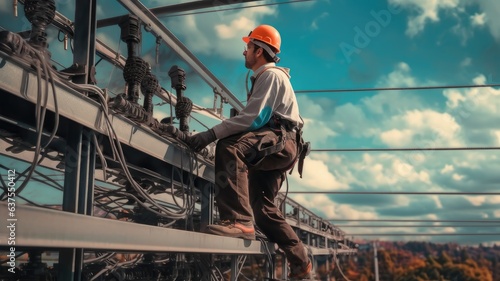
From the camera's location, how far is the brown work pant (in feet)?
6.30

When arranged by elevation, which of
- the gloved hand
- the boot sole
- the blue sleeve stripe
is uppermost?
the blue sleeve stripe

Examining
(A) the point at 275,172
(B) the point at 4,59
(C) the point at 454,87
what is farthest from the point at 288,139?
(C) the point at 454,87

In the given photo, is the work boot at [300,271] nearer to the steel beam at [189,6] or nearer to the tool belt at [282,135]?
the tool belt at [282,135]

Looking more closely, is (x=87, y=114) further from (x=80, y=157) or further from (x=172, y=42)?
(x=172, y=42)

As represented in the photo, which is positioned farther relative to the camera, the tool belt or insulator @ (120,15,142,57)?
the tool belt

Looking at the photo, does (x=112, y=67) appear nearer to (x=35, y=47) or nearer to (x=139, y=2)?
(x=139, y=2)

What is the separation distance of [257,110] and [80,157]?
0.80 metres

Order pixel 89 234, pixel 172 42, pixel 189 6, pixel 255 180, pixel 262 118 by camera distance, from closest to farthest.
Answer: pixel 89 234, pixel 262 118, pixel 172 42, pixel 255 180, pixel 189 6

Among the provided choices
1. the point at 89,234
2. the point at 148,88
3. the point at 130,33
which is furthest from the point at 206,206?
the point at 89,234

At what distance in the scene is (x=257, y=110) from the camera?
6.46ft

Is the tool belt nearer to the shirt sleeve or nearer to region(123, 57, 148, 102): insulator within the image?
the shirt sleeve

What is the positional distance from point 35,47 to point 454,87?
3612 millimetres

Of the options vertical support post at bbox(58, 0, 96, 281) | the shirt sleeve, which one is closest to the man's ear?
the shirt sleeve

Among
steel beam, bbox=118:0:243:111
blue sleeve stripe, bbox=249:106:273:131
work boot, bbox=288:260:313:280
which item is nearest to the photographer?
steel beam, bbox=118:0:243:111
